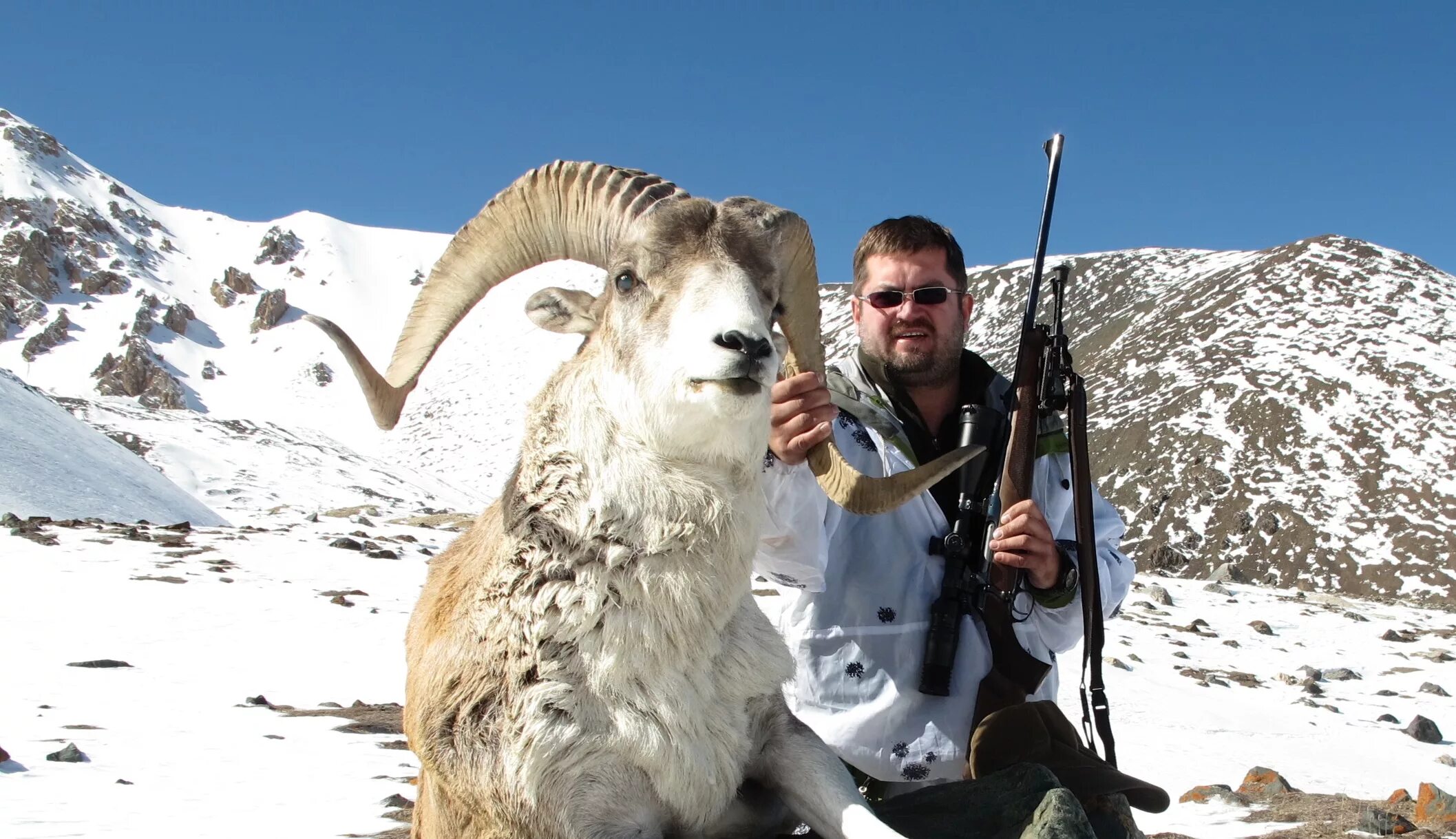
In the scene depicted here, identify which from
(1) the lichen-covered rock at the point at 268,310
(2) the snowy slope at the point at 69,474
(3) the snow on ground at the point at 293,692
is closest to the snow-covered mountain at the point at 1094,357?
(1) the lichen-covered rock at the point at 268,310

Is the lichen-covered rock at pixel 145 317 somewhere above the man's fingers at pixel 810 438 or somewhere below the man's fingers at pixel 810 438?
above

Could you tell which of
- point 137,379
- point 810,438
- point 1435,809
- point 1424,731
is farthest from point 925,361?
point 137,379

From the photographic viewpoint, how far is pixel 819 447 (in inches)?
176

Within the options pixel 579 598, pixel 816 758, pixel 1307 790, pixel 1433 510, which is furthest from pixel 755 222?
pixel 1433 510

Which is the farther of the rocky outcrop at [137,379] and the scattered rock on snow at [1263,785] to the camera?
the rocky outcrop at [137,379]

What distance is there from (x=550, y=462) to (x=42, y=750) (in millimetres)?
6805

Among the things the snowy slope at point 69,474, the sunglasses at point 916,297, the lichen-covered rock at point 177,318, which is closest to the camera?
the sunglasses at point 916,297

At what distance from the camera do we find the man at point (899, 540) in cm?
489

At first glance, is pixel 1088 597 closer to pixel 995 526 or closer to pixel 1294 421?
pixel 995 526

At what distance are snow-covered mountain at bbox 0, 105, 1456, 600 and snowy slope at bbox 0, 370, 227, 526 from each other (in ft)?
34.1

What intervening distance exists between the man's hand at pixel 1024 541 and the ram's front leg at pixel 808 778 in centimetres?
150

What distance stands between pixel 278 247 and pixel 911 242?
139 metres

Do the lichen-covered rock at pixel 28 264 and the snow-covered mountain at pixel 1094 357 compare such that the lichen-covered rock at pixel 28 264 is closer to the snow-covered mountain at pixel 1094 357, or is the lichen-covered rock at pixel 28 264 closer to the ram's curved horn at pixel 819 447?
the snow-covered mountain at pixel 1094 357

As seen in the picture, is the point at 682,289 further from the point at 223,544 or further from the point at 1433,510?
the point at 1433,510
